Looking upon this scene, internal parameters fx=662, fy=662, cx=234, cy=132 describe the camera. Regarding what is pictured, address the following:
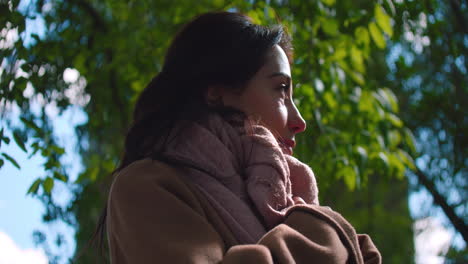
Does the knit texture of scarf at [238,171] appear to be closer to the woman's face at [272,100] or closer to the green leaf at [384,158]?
the woman's face at [272,100]

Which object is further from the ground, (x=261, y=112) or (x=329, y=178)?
(x=261, y=112)

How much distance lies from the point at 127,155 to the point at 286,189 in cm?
52

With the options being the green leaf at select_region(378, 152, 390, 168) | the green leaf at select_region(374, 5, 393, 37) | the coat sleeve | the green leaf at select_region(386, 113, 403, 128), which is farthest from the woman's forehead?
the green leaf at select_region(386, 113, 403, 128)

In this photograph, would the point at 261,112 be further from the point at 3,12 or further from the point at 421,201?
the point at 421,201

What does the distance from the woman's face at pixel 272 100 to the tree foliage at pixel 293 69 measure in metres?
0.95

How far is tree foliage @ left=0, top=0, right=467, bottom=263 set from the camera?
4004mm

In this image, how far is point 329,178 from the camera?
477cm

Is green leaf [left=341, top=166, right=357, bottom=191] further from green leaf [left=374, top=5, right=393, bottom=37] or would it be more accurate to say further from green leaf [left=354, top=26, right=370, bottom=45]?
green leaf [left=374, top=5, right=393, bottom=37]

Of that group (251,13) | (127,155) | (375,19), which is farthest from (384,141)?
(127,155)

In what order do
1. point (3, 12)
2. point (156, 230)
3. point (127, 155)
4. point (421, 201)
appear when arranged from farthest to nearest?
1. point (421, 201)
2. point (3, 12)
3. point (127, 155)
4. point (156, 230)

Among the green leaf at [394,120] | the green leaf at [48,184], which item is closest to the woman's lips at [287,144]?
the green leaf at [48,184]

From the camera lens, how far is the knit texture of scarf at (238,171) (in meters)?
1.86

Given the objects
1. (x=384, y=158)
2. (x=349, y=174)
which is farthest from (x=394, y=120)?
(x=349, y=174)

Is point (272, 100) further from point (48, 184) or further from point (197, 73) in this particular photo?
point (48, 184)
